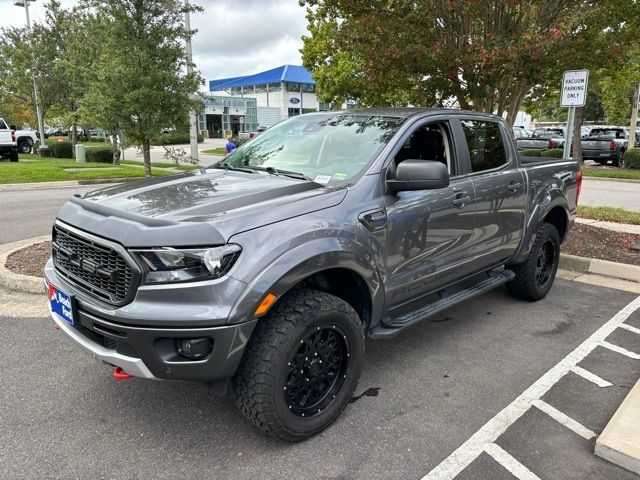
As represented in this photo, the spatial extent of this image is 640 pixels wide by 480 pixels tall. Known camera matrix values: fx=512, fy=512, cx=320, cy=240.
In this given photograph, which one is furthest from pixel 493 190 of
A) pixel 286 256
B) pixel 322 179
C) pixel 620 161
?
pixel 620 161

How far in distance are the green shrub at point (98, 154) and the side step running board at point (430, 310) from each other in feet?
75.8

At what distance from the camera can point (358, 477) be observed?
8.37 feet

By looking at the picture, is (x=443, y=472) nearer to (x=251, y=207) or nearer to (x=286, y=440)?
(x=286, y=440)

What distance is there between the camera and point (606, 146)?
22578 mm

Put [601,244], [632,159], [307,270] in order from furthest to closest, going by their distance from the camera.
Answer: [632,159] < [601,244] < [307,270]

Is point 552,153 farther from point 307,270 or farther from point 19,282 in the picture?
point 307,270

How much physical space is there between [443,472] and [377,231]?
1362mm

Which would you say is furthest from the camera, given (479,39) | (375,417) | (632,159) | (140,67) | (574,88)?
(632,159)

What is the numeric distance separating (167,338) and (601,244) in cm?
663

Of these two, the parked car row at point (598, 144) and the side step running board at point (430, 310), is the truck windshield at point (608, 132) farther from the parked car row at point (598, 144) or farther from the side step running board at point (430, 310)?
the side step running board at point (430, 310)

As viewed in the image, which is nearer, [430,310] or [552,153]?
[430,310]

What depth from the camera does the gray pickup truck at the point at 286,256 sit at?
242 centimetres

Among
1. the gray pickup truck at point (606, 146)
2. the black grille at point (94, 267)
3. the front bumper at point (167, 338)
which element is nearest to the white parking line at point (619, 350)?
the front bumper at point (167, 338)

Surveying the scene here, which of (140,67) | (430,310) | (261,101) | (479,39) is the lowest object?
(430,310)
